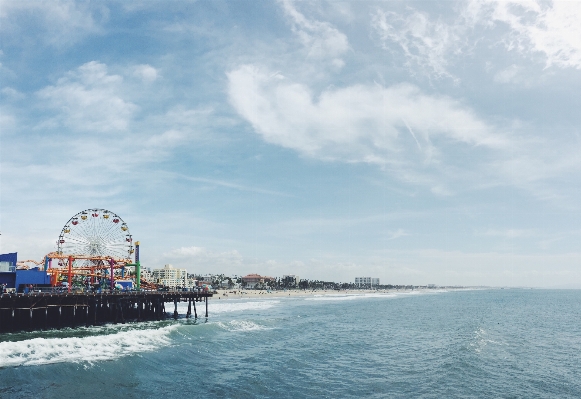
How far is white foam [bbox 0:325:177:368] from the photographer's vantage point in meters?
33.3

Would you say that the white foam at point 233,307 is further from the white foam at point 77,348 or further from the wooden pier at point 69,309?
the white foam at point 77,348

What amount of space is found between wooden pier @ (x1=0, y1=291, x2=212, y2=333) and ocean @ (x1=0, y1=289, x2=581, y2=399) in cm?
342

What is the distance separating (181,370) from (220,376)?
3794 millimetres

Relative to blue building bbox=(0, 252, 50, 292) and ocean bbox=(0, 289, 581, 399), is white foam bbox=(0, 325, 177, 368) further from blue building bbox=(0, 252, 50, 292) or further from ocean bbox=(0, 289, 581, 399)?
blue building bbox=(0, 252, 50, 292)

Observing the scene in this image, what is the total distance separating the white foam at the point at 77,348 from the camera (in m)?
33.3

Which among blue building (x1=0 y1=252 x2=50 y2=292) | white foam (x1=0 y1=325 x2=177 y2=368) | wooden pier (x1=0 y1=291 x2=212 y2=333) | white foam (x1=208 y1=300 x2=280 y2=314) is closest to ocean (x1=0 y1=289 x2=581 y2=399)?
white foam (x1=0 y1=325 x2=177 y2=368)

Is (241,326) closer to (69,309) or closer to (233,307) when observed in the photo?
(69,309)

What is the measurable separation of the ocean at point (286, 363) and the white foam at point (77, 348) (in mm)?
84

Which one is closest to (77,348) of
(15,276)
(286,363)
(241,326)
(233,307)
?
(286,363)

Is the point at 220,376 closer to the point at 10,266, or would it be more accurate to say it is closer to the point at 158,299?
the point at 158,299

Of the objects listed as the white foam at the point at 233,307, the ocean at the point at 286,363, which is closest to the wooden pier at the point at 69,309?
the ocean at the point at 286,363

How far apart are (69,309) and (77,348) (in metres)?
18.5

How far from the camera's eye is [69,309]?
177ft

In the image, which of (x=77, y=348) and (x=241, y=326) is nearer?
(x=77, y=348)
